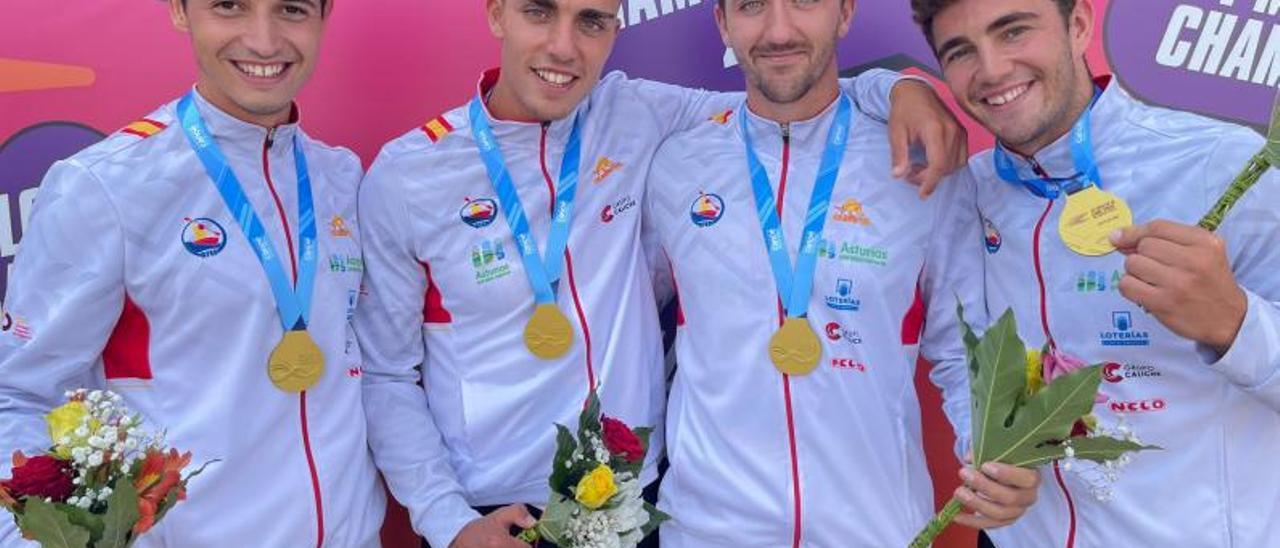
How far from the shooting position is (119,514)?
1.63 metres

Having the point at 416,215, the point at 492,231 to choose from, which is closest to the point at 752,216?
the point at 492,231

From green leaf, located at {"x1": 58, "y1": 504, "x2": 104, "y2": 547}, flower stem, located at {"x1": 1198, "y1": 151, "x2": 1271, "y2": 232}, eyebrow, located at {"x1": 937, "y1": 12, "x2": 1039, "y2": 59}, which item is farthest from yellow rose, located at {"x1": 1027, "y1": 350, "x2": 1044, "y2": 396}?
green leaf, located at {"x1": 58, "y1": 504, "x2": 104, "y2": 547}

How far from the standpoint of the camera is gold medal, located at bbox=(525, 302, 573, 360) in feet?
8.43

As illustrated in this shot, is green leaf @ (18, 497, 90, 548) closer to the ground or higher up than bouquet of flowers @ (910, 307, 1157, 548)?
closer to the ground

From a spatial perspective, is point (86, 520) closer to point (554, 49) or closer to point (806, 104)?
point (554, 49)

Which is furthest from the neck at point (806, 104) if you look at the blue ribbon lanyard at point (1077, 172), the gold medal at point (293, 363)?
the gold medal at point (293, 363)

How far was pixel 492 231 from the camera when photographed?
103 inches

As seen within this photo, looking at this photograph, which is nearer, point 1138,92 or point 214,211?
point 214,211

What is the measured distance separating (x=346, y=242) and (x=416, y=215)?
0.61 ft

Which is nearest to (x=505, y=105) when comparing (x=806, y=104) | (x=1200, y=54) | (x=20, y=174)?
(x=806, y=104)

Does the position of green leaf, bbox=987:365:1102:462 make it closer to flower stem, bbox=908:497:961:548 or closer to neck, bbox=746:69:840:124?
flower stem, bbox=908:497:961:548

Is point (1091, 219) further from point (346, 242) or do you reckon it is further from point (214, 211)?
point (214, 211)

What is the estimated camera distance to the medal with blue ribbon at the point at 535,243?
2.57 metres

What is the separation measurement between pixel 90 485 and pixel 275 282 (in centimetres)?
78
